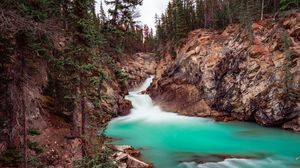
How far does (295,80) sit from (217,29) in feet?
89.3

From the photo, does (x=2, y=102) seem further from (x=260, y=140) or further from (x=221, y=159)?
(x=260, y=140)

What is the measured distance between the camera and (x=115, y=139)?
98.5 feet

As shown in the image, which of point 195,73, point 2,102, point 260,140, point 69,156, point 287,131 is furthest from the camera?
point 195,73

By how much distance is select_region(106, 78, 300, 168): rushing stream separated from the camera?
2197 cm

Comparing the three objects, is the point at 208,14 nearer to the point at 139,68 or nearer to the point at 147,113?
the point at 139,68

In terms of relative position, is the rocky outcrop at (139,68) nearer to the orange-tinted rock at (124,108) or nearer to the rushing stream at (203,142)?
the orange-tinted rock at (124,108)

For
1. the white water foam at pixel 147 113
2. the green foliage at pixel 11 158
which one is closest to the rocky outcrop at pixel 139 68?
the white water foam at pixel 147 113

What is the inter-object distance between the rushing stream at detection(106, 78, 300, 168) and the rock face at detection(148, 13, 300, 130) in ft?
8.13

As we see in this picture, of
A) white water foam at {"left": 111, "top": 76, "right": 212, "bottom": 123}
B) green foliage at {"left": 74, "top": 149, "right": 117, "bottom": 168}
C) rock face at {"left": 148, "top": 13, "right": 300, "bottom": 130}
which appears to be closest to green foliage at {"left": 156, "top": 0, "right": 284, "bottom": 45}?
rock face at {"left": 148, "top": 13, "right": 300, "bottom": 130}

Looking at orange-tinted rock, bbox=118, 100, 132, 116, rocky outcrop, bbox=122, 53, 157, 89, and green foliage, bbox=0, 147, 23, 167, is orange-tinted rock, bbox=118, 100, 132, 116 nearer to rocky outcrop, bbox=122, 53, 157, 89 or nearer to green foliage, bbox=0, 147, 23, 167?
rocky outcrop, bbox=122, 53, 157, 89

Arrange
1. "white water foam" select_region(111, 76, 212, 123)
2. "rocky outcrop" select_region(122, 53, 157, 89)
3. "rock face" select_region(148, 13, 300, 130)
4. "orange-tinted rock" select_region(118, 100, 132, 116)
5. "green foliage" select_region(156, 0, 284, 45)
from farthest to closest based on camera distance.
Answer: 1. "rocky outcrop" select_region(122, 53, 157, 89)
2. "green foliage" select_region(156, 0, 284, 45)
3. "orange-tinted rock" select_region(118, 100, 132, 116)
4. "white water foam" select_region(111, 76, 212, 123)
5. "rock face" select_region(148, 13, 300, 130)

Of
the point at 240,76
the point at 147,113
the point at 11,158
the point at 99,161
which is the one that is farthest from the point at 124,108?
the point at 99,161

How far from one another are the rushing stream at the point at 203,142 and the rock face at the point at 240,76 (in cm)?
248

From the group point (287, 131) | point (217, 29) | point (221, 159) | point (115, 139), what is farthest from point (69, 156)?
point (217, 29)
